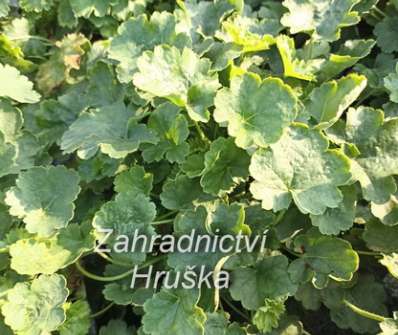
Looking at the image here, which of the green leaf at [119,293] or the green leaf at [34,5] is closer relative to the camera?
the green leaf at [119,293]

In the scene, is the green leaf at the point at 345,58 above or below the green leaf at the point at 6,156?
above

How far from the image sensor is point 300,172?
163 cm

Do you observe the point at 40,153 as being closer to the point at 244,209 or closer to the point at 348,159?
the point at 244,209

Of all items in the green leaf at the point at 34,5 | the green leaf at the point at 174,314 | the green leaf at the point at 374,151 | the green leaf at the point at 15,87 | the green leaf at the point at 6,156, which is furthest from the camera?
Result: the green leaf at the point at 34,5

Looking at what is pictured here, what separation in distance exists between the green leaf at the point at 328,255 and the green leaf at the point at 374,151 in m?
0.15

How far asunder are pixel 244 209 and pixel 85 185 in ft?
1.81

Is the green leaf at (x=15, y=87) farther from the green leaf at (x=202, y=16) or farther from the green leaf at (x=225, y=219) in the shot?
the green leaf at (x=225, y=219)

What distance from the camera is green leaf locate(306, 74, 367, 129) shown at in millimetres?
1700

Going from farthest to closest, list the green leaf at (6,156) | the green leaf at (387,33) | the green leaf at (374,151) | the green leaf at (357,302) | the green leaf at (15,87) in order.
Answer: the green leaf at (387,33) < the green leaf at (15,87) < the green leaf at (6,156) < the green leaf at (357,302) < the green leaf at (374,151)

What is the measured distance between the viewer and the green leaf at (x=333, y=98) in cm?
170

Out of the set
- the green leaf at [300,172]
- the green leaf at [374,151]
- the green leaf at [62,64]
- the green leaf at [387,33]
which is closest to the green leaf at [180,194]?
the green leaf at [300,172]

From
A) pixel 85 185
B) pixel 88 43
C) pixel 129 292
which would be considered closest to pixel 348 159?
pixel 129 292

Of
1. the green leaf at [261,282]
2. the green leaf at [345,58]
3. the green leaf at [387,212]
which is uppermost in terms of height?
the green leaf at [345,58]

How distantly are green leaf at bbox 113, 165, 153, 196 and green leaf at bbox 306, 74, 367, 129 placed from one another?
50 centimetres
